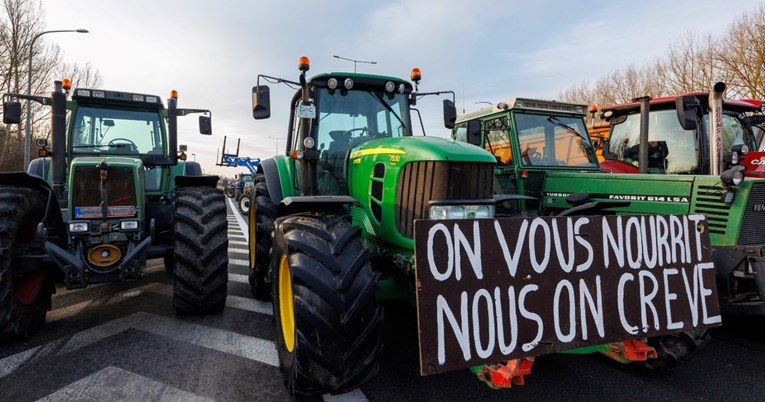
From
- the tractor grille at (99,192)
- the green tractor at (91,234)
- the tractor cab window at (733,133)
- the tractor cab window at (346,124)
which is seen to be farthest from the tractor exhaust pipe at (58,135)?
the tractor cab window at (733,133)

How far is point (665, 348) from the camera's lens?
265 centimetres

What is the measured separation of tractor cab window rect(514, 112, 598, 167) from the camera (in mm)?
5535

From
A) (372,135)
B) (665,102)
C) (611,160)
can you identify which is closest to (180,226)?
(372,135)

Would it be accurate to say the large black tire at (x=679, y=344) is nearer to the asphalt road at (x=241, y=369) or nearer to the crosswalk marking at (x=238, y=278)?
the asphalt road at (x=241, y=369)

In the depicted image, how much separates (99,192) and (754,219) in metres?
6.17

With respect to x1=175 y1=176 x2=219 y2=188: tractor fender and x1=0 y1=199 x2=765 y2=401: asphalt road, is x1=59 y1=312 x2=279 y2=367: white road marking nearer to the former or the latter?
x1=0 y1=199 x2=765 y2=401: asphalt road

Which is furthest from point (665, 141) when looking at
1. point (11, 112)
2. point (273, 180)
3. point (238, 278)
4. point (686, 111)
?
point (11, 112)

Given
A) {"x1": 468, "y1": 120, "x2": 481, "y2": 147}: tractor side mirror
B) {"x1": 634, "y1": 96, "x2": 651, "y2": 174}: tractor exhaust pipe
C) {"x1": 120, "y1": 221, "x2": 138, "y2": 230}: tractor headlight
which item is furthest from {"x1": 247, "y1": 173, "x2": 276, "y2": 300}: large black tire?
{"x1": 634, "y1": 96, "x2": 651, "y2": 174}: tractor exhaust pipe

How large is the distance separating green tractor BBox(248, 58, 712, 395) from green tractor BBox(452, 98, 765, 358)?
4.42 ft

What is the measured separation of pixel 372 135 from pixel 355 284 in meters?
1.95

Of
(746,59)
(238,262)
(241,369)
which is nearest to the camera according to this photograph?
(241,369)

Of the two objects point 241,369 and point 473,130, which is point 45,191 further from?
point 473,130

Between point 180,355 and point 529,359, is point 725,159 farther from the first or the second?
point 180,355

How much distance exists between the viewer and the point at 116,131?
16.9 feet
